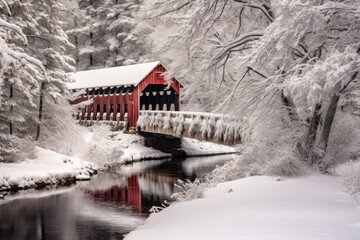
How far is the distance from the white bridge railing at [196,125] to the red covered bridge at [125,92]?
1712 millimetres

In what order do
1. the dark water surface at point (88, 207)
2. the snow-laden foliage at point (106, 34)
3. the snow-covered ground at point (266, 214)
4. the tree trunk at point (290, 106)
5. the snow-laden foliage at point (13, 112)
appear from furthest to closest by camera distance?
1. the snow-laden foliage at point (106, 34)
2. the snow-laden foliage at point (13, 112)
3. the tree trunk at point (290, 106)
4. the dark water surface at point (88, 207)
5. the snow-covered ground at point (266, 214)

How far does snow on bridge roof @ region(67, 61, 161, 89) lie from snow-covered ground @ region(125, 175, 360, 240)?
22.1 m

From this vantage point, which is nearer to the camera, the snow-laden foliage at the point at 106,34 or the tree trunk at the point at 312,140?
the tree trunk at the point at 312,140

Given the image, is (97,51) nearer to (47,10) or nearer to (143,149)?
(143,149)

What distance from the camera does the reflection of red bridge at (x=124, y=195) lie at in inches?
610

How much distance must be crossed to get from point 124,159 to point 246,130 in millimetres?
15454

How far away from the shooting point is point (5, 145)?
19.0 m

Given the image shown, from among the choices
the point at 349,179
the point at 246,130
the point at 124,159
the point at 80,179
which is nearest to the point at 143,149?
the point at 124,159

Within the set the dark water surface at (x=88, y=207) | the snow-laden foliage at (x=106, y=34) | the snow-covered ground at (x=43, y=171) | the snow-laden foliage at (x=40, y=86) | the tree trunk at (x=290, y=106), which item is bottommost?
the dark water surface at (x=88, y=207)

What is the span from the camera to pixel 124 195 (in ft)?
55.6

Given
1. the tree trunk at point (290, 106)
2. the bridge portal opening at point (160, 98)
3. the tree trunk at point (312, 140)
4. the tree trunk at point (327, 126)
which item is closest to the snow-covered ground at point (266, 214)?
the tree trunk at point (312, 140)

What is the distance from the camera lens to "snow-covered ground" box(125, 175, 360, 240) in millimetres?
6832

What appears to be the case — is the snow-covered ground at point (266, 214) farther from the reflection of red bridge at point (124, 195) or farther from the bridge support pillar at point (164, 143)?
the bridge support pillar at point (164, 143)

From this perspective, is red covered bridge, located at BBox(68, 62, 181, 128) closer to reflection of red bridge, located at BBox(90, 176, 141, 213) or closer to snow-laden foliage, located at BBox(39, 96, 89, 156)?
snow-laden foliage, located at BBox(39, 96, 89, 156)
